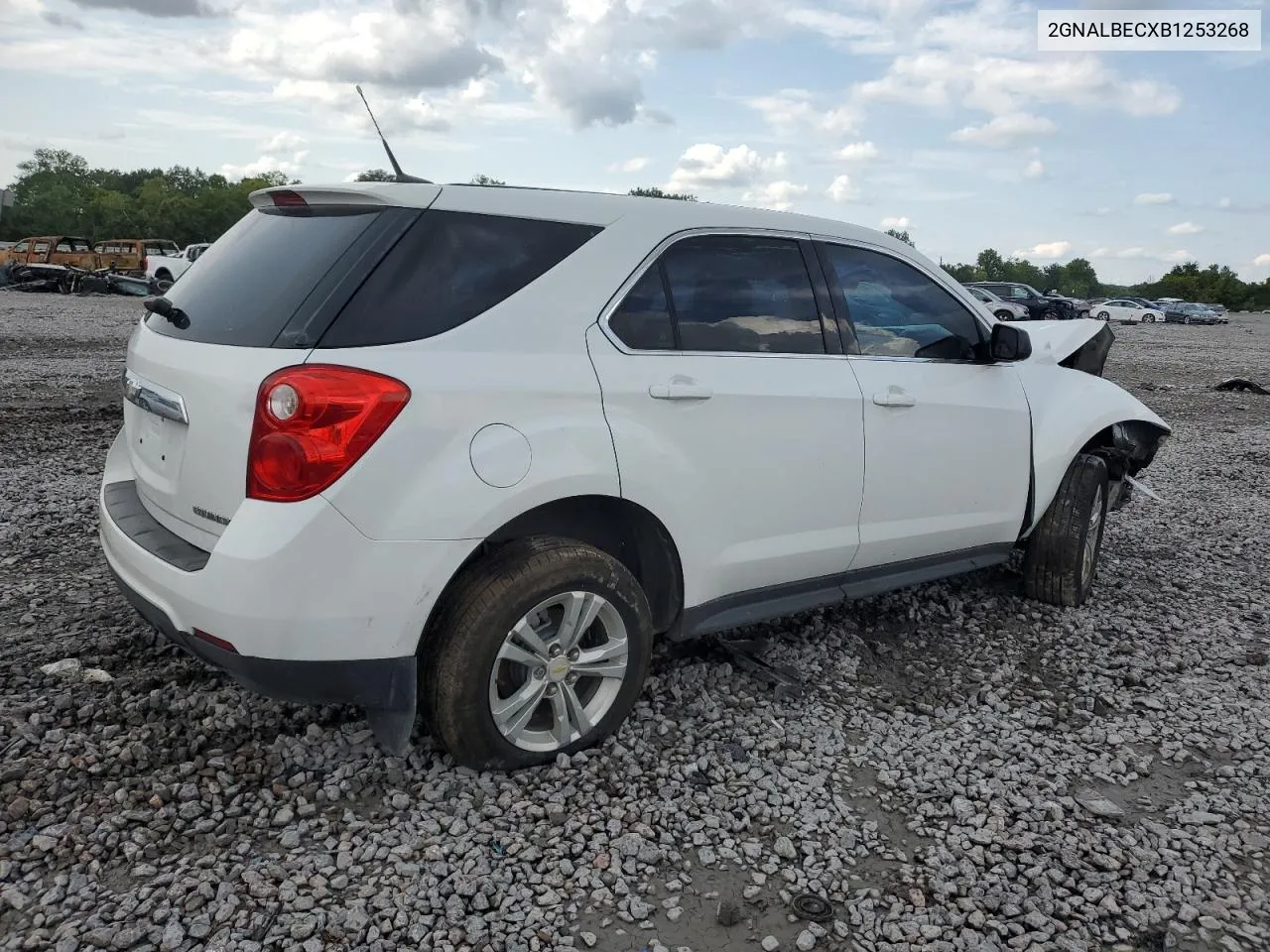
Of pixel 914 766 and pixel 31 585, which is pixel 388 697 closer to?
pixel 914 766

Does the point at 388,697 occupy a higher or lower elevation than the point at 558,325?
lower

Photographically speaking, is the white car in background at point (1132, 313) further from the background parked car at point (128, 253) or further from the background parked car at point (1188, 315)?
the background parked car at point (128, 253)

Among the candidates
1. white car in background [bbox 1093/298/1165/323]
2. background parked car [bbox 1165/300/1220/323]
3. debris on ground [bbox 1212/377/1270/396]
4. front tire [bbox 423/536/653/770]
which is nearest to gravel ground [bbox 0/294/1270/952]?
front tire [bbox 423/536/653/770]

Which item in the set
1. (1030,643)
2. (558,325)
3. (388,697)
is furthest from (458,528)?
(1030,643)

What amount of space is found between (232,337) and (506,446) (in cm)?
88

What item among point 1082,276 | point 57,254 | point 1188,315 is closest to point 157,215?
point 57,254

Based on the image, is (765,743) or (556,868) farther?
(765,743)

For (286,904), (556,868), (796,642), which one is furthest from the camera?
(796,642)

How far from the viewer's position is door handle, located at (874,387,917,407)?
386 centimetres

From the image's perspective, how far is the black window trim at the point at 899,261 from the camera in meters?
3.91

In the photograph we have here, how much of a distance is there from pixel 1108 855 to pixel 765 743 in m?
1.10

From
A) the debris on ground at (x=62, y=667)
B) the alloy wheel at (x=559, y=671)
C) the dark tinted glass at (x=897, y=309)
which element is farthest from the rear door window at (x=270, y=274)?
the dark tinted glass at (x=897, y=309)

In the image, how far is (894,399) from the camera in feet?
12.8

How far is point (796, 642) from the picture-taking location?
4.41 meters
